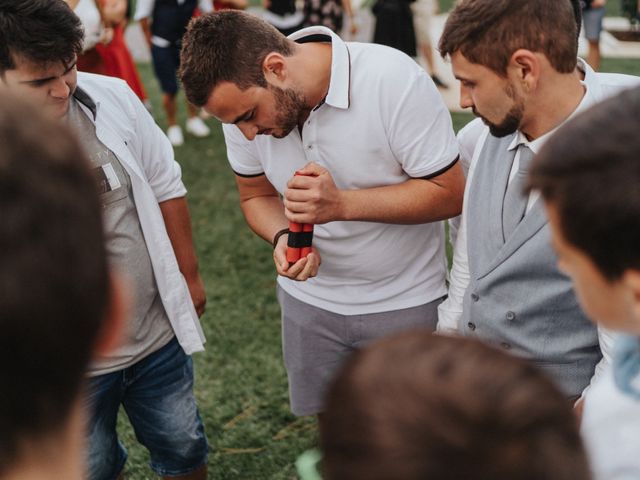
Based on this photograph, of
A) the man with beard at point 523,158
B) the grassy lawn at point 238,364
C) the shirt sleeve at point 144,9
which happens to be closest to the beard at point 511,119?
the man with beard at point 523,158

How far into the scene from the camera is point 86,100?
7.00 feet

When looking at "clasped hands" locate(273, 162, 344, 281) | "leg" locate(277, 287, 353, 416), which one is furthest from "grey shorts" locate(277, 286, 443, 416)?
"clasped hands" locate(273, 162, 344, 281)

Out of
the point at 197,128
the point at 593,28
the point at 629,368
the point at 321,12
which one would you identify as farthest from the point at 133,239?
the point at 593,28

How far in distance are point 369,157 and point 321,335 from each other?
69cm

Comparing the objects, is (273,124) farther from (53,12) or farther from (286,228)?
(53,12)

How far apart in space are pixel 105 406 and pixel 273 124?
101 cm

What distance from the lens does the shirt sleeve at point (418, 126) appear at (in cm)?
217

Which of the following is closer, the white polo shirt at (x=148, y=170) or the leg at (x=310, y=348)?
the white polo shirt at (x=148, y=170)

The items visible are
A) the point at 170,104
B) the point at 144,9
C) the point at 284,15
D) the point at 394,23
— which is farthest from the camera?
the point at 394,23

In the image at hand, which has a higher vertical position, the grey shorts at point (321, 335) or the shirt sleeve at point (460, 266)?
the shirt sleeve at point (460, 266)

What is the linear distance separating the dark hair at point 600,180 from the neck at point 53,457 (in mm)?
730

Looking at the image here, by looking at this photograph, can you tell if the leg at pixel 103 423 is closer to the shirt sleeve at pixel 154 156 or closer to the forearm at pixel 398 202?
the shirt sleeve at pixel 154 156

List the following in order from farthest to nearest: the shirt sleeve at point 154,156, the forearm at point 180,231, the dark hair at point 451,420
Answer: the forearm at point 180,231, the shirt sleeve at point 154,156, the dark hair at point 451,420

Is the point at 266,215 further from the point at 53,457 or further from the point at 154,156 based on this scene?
the point at 53,457
